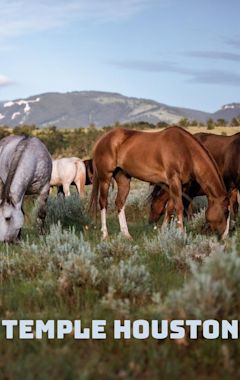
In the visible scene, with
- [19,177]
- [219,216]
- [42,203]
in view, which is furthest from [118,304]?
[42,203]

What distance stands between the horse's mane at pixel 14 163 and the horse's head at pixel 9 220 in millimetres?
89

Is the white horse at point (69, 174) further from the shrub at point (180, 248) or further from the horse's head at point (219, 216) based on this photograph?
the shrub at point (180, 248)

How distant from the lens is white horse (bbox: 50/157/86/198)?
2127 cm

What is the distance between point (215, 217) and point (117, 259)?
297cm

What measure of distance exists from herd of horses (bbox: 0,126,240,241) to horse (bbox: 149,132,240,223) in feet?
0.07

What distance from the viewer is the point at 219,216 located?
1013 cm

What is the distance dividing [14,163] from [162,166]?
264 cm

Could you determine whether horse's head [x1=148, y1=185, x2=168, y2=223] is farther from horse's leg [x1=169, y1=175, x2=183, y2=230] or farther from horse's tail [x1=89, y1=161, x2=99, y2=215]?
horse's leg [x1=169, y1=175, x2=183, y2=230]

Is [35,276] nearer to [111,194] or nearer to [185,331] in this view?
[185,331]

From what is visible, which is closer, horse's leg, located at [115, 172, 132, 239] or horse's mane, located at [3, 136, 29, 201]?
horse's mane, located at [3, 136, 29, 201]

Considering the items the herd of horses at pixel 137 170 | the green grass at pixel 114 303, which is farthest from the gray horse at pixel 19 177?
the green grass at pixel 114 303

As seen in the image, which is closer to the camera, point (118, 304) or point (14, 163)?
point (118, 304)

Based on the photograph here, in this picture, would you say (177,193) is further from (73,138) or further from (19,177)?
(73,138)

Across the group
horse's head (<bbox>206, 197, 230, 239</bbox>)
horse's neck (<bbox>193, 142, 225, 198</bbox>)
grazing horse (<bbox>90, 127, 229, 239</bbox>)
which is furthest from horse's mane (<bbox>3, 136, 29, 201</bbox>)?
horse's head (<bbox>206, 197, 230, 239</bbox>)
